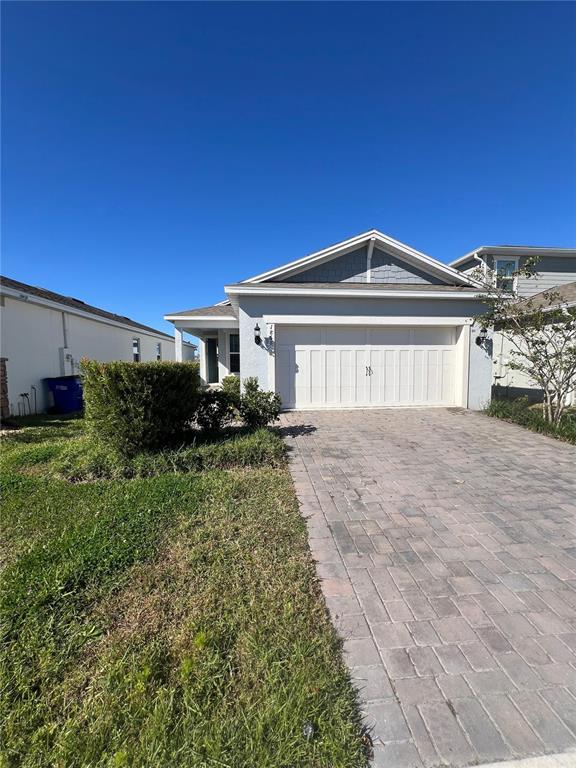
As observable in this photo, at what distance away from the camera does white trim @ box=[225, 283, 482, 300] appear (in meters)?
8.49

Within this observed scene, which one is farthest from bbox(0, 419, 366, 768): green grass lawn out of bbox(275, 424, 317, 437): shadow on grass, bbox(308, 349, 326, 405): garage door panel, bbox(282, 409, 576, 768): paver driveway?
bbox(308, 349, 326, 405): garage door panel

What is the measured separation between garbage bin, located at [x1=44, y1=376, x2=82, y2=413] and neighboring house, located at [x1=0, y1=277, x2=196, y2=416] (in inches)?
13.0

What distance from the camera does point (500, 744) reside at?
1.46m

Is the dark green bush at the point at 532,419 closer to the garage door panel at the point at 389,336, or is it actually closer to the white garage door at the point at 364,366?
the white garage door at the point at 364,366

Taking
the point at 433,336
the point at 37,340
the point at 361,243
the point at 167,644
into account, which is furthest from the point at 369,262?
the point at 37,340

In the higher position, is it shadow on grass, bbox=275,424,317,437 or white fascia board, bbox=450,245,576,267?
white fascia board, bbox=450,245,576,267

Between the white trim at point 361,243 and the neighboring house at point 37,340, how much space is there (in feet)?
23.4

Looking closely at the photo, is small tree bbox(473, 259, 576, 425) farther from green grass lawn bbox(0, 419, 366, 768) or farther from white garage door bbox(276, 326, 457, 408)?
green grass lawn bbox(0, 419, 366, 768)

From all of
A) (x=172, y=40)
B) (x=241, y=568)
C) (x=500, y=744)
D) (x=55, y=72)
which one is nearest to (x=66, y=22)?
(x=55, y=72)

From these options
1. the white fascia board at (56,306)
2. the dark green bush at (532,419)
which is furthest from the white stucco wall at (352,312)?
the white fascia board at (56,306)

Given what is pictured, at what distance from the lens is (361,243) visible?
9.61 metres

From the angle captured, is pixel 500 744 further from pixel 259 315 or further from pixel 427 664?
pixel 259 315

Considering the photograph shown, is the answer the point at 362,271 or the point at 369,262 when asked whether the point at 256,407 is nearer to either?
the point at 362,271

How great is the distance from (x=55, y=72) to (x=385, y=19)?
252 inches
